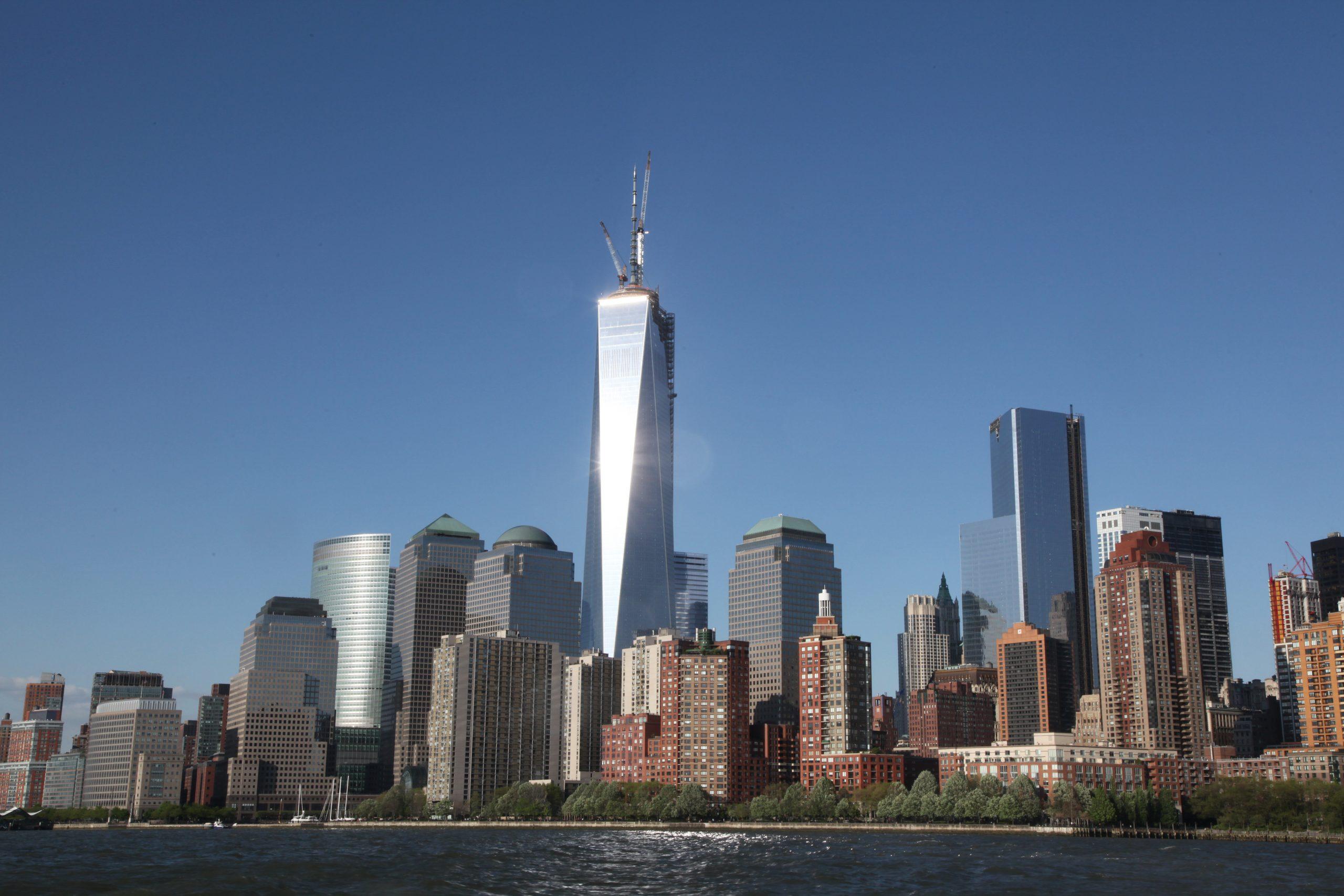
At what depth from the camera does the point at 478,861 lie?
168750 mm

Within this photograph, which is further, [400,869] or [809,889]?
[400,869]

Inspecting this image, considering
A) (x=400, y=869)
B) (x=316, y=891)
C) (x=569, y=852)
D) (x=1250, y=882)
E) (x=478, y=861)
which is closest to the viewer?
(x=316, y=891)

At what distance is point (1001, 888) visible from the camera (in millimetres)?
134250

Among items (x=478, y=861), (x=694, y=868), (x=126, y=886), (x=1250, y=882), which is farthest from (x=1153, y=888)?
(x=126, y=886)

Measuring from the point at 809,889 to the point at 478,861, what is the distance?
5155cm

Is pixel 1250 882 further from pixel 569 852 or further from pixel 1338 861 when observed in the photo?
pixel 569 852

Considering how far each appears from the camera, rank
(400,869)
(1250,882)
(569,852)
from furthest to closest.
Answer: (569,852)
(400,869)
(1250,882)

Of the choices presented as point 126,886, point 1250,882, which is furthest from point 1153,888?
point 126,886

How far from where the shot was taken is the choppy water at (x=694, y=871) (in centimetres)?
13362

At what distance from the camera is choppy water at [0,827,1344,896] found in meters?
134

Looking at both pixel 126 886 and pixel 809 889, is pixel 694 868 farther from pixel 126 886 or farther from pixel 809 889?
pixel 126 886

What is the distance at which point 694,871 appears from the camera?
154 meters

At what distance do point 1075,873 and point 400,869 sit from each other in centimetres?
7355

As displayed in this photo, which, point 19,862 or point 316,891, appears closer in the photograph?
point 316,891
